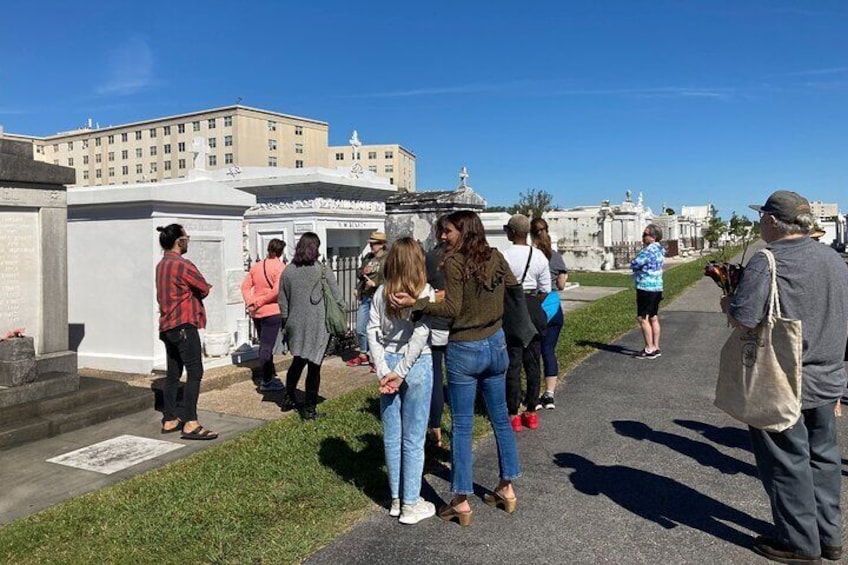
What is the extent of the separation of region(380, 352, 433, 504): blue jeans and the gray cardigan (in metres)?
2.15

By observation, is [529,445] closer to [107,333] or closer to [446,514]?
[446,514]

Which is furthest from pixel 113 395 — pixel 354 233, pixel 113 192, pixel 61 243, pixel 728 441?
pixel 354 233

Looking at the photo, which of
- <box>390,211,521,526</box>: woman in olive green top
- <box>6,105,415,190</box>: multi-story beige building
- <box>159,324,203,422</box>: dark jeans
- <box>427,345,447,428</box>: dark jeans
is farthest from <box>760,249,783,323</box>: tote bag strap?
<box>6,105,415,190</box>: multi-story beige building

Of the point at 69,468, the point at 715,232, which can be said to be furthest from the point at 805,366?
the point at 715,232

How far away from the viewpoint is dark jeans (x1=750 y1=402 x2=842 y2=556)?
3.10 meters

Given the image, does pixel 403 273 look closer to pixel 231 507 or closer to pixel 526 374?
pixel 231 507

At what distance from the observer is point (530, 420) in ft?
18.1

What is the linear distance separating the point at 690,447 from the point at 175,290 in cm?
433

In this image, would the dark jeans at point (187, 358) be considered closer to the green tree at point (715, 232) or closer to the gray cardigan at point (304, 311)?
the gray cardigan at point (304, 311)

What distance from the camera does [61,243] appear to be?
242 inches

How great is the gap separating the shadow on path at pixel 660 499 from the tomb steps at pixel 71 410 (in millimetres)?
3972

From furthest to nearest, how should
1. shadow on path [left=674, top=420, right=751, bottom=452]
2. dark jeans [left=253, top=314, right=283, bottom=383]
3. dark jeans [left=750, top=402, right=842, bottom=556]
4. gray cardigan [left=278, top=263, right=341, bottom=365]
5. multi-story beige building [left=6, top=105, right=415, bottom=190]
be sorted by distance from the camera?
multi-story beige building [left=6, top=105, right=415, bottom=190]
dark jeans [left=253, top=314, right=283, bottom=383]
gray cardigan [left=278, top=263, right=341, bottom=365]
shadow on path [left=674, top=420, right=751, bottom=452]
dark jeans [left=750, top=402, right=842, bottom=556]

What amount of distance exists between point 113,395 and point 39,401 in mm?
A: 665

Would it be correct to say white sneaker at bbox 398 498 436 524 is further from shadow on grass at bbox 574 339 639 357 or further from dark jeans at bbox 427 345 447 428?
shadow on grass at bbox 574 339 639 357
